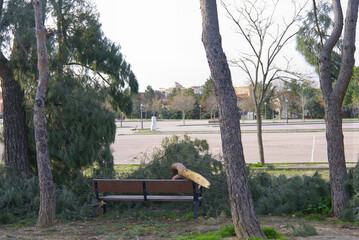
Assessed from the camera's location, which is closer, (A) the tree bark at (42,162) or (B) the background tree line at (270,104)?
(A) the tree bark at (42,162)

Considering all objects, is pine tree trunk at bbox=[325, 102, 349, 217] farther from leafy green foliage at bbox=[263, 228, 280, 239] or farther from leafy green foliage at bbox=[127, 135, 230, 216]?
leafy green foliage at bbox=[263, 228, 280, 239]

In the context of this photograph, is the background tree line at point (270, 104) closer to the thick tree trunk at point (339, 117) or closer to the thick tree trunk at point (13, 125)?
the thick tree trunk at point (13, 125)

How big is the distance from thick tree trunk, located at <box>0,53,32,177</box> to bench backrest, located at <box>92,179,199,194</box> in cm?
229

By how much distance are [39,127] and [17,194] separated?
1.79 metres

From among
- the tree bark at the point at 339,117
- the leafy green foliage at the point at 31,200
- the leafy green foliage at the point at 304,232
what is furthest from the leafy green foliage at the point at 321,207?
the leafy green foliage at the point at 31,200

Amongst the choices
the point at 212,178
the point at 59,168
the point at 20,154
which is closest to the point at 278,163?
the point at 212,178

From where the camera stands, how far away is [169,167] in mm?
7887

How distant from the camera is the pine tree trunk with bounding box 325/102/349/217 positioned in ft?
20.4

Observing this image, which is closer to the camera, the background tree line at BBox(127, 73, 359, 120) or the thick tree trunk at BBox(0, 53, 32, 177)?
the thick tree trunk at BBox(0, 53, 32, 177)

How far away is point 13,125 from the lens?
27.4 feet

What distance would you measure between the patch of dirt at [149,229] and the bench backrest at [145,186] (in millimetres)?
500

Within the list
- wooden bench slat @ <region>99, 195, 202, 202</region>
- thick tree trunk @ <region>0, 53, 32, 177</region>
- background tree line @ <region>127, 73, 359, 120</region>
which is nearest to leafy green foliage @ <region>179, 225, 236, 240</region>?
wooden bench slat @ <region>99, 195, 202, 202</region>

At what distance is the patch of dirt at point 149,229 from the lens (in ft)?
17.1

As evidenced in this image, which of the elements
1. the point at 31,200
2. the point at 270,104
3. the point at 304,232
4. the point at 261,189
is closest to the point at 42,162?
the point at 31,200
